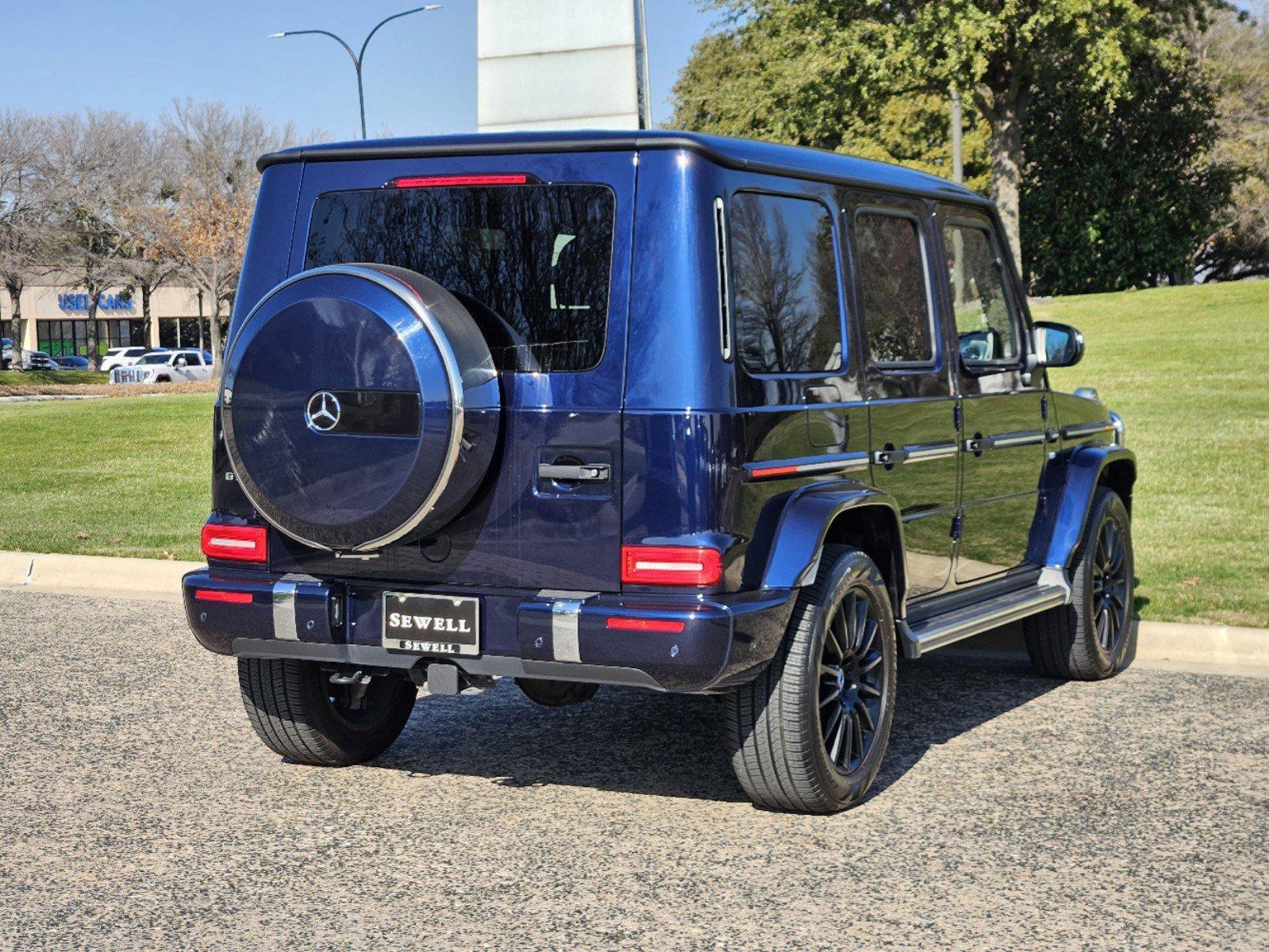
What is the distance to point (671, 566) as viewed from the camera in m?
4.70

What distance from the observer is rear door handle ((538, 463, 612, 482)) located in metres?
4.79

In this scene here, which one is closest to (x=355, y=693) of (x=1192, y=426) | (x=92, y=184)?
(x=1192, y=426)

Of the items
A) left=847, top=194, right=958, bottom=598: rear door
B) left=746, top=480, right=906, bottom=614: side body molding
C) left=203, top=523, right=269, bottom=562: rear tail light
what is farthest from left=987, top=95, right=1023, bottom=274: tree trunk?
left=203, top=523, right=269, bottom=562: rear tail light

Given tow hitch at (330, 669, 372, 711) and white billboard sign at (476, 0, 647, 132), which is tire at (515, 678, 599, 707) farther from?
white billboard sign at (476, 0, 647, 132)

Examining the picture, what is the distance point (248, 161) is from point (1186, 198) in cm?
3501

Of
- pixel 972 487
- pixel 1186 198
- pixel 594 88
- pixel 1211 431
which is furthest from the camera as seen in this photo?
pixel 1186 198

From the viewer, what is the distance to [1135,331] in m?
29.5

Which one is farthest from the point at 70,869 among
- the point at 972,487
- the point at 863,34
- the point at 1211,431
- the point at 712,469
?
the point at 863,34

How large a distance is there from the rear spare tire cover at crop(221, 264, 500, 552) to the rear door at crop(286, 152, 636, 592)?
0.36 ft

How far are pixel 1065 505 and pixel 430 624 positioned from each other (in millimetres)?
3333

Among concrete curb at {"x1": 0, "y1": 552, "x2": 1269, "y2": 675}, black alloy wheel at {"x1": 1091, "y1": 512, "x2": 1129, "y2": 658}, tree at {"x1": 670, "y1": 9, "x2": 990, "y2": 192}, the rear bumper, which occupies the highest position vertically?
tree at {"x1": 670, "y1": 9, "x2": 990, "y2": 192}

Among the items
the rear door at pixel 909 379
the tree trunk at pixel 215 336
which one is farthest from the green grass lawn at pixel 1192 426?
the tree trunk at pixel 215 336

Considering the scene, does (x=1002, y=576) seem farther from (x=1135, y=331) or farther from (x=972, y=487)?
(x=1135, y=331)

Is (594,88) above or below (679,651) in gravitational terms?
above
